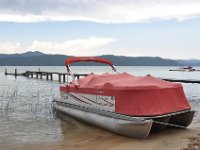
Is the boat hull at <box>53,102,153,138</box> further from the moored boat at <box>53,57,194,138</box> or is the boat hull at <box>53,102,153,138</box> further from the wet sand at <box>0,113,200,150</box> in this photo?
the wet sand at <box>0,113,200,150</box>

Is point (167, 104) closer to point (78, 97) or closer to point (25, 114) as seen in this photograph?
point (78, 97)

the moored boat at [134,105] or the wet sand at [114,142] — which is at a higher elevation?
the moored boat at [134,105]

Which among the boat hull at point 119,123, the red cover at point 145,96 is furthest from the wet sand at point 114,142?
the red cover at point 145,96

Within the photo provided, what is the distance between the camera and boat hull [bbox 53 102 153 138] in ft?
33.7

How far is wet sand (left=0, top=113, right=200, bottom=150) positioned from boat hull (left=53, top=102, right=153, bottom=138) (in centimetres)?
20

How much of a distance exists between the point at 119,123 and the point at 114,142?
626 millimetres

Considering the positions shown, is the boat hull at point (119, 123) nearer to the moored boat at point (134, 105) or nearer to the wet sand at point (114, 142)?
the moored boat at point (134, 105)

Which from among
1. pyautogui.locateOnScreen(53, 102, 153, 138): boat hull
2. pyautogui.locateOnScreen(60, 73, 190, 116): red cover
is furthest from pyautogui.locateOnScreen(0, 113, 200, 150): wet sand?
pyautogui.locateOnScreen(60, 73, 190, 116): red cover

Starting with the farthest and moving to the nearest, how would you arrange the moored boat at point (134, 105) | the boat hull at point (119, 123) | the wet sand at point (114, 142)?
the moored boat at point (134, 105) < the boat hull at point (119, 123) < the wet sand at point (114, 142)

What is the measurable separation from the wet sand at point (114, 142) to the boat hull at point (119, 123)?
7.8 inches

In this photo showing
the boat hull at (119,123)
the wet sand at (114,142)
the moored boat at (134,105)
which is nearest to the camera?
the wet sand at (114,142)

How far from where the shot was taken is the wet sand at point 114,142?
1005 centimetres

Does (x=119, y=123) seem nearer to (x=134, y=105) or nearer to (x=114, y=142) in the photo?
(x=114, y=142)

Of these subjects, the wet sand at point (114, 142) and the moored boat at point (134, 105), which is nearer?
the wet sand at point (114, 142)
